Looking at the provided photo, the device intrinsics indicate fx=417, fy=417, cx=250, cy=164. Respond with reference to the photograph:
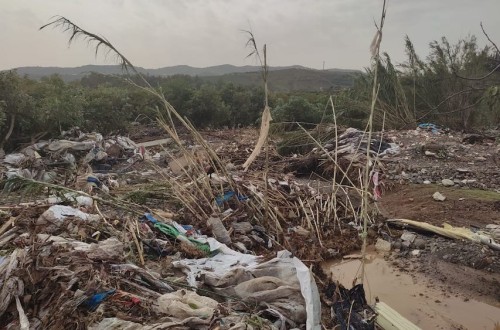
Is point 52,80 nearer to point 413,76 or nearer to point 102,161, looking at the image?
point 102,161

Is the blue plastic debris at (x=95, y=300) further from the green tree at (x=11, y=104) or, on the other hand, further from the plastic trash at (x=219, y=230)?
the green tree at (x=11, y=104)

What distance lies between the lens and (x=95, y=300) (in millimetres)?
2518

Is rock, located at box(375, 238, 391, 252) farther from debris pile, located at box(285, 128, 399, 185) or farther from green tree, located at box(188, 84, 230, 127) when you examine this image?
green tree, located at box(188, 84, 230, 127)

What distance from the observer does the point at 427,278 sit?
4.04 metres

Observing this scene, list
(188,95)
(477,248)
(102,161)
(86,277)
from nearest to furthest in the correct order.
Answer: (86,277) < (477,248) < (102,161) < (188,95)

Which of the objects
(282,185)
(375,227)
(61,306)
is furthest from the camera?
(282,185)

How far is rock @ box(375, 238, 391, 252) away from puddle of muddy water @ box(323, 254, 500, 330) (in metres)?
0.23

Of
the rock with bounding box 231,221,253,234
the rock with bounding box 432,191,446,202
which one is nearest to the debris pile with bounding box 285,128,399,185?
the rock with bounding box 432,191,446,202

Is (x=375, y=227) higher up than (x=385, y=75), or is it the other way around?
(x=385, y=75)

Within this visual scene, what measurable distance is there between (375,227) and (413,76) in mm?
9514

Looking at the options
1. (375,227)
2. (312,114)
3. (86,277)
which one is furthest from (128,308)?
(312,114)

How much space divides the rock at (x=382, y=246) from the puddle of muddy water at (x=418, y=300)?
0.23 meters

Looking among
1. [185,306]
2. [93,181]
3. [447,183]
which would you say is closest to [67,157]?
[93,181]

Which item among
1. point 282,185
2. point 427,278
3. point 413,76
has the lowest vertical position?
point 427,278
